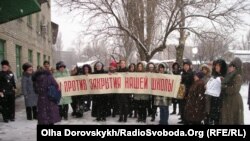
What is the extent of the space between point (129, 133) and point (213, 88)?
3.67m

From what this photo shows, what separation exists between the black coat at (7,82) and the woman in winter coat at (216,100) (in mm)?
5870

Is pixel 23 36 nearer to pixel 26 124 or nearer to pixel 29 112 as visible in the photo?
A: pixel 29 112

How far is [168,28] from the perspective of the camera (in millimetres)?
17172

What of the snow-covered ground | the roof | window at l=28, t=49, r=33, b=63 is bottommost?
the snow-covered ground

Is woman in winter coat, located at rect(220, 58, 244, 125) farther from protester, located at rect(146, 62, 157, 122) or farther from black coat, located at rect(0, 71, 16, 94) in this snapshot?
black coat, located at rect(0, 71, 16, 94)

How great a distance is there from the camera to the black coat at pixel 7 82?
35.6ft

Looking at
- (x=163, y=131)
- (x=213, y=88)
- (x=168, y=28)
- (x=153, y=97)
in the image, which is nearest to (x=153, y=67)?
(x=153, y=97)

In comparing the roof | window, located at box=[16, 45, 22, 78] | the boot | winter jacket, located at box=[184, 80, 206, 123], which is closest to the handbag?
the roof

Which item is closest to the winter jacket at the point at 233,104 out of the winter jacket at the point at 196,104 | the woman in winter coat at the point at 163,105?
the winter jacket at the point at 196,104

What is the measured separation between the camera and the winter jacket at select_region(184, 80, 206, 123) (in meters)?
8.66

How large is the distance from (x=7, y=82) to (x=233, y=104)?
657cm

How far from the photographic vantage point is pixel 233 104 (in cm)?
774

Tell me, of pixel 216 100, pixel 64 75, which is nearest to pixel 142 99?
pixel 64 75

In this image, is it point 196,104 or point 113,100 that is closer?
point 196,104
